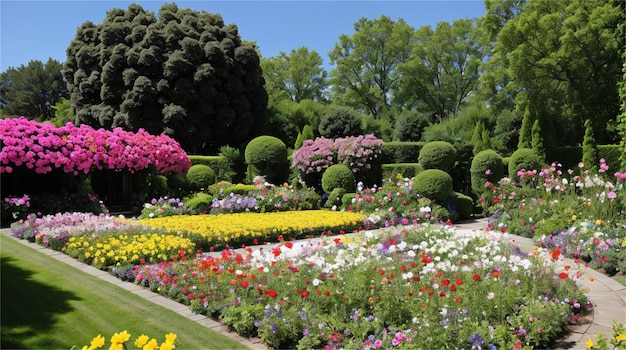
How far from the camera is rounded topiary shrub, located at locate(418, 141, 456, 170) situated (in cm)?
1290

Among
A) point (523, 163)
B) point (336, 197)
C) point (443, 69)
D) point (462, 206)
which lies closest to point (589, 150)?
point (523, 163)

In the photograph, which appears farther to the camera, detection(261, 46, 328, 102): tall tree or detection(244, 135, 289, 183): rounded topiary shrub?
detection(261, 46, 328, 102): tall tree

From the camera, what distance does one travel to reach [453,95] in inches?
1422

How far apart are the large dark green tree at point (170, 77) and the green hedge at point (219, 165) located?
186 inches

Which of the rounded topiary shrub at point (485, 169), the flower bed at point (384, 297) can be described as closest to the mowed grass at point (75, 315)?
the flower bed at point (384, 297)

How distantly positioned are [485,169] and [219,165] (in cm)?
952

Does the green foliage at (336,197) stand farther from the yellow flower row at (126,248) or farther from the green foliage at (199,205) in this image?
the yellow flower row at (126,248)

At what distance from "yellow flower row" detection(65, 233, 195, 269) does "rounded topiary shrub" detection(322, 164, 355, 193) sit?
264 inches

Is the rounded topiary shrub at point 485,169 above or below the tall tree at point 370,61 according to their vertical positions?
below

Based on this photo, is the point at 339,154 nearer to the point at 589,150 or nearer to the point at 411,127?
the point at 411,127

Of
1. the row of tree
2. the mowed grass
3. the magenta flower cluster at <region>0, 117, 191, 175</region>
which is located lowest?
the mowed grass

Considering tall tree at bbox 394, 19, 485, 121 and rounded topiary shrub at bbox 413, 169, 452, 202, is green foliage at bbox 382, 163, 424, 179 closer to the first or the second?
rounded topiary shrub at bbox 413, 169, 452, 202

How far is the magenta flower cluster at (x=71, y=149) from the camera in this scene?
391 inches

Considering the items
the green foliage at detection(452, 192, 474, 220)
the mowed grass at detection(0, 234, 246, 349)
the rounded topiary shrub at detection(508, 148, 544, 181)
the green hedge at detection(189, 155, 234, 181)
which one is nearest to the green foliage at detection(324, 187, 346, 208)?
the green foliage at detection(452, 192, 474, 220)
